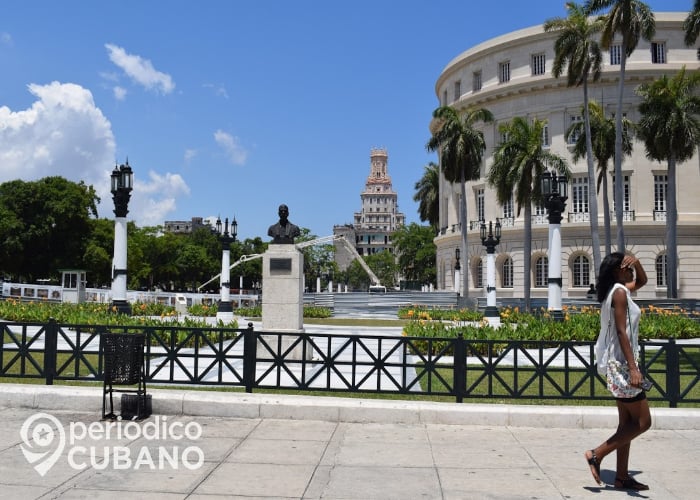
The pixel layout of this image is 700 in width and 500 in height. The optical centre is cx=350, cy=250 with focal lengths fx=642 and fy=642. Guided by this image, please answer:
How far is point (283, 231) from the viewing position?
1426cm

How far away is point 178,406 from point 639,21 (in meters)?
34.6

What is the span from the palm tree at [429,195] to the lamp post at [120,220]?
176ft

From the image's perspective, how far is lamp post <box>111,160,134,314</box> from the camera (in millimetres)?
21750

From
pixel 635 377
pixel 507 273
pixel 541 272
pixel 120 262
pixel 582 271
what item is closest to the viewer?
pixel 635 377

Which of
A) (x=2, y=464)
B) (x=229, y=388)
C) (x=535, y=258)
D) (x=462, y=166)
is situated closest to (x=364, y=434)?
(x=229, y=388)

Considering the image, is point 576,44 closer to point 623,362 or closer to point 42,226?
point 623,362

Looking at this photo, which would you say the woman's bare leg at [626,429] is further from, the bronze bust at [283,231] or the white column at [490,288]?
the white column at [490,288]

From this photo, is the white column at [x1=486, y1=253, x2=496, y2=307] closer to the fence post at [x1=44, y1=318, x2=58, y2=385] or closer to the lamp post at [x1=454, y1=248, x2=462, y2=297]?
the lamp post at [x1=454, y1=248, x2=462, y2=297]

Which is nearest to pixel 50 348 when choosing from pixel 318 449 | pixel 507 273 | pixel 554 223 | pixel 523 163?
pixel 318 449

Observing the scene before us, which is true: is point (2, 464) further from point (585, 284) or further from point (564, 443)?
point (585, 284)

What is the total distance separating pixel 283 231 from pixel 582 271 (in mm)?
39764

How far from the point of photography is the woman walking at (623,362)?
5.70 metres

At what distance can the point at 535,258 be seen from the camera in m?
51.2

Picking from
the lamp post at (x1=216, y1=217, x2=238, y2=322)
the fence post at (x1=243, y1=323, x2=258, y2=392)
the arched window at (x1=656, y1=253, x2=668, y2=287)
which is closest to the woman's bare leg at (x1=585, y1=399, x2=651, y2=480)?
the fence post at (x1=243, y1=323, x2=258, y2=392)
